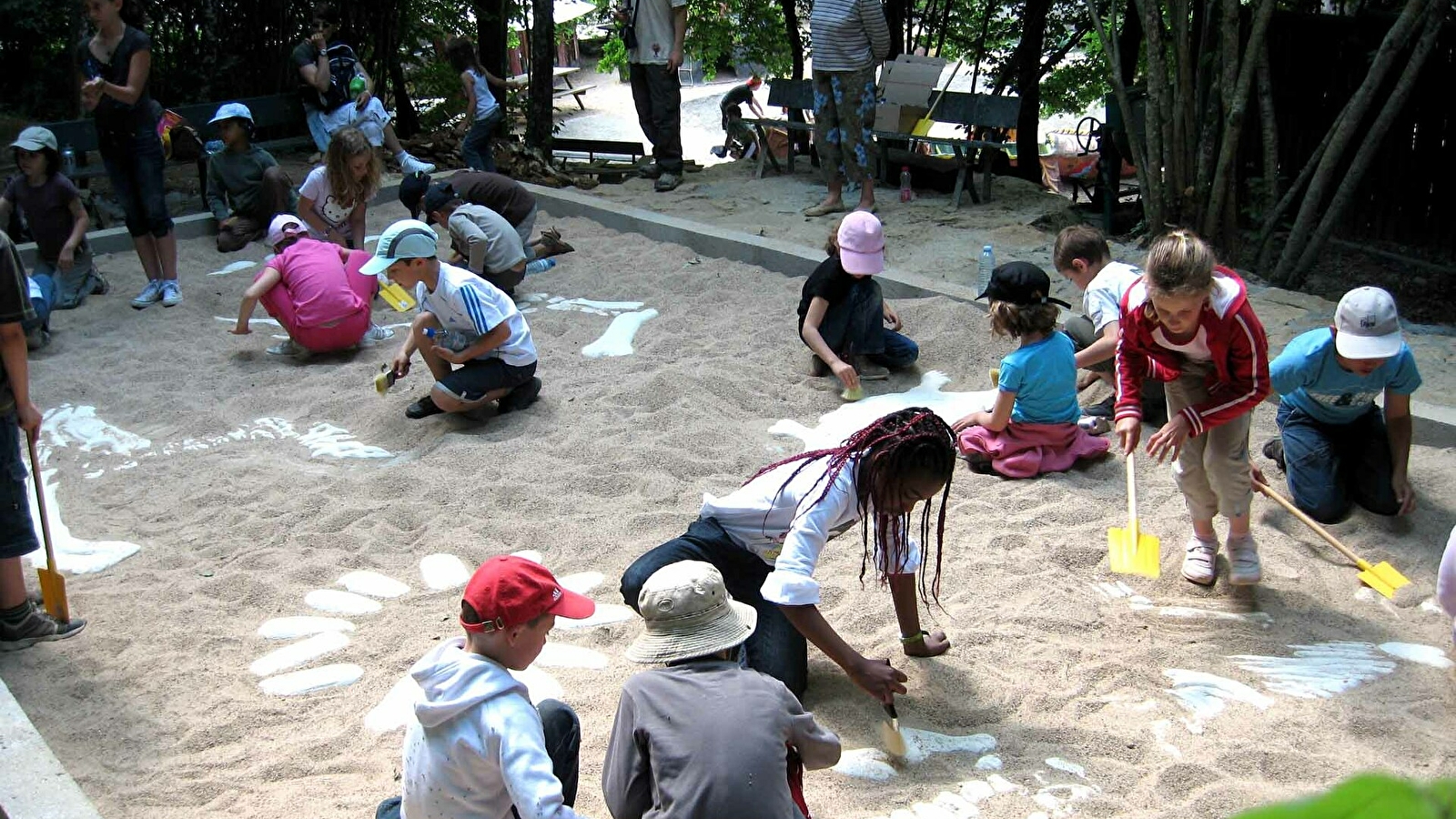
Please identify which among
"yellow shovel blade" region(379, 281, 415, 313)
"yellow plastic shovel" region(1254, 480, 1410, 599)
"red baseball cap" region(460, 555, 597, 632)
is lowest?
"yellow plastic shovel" region(1254, 480, 1410, 599)

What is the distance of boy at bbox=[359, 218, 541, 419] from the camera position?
507 cm

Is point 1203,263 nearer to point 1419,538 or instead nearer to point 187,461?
point 1419,538

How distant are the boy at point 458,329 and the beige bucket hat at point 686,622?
2.91 meters

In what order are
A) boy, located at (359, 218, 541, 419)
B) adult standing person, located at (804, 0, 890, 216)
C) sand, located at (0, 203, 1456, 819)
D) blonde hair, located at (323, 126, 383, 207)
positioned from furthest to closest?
adult standing person, located at (804, 0, 890, 216), blonde hair, located at (323, 126, 383, 207), boy, located at (359, 218, 541, 419), sand, located at (0, 203, 1456, 819)

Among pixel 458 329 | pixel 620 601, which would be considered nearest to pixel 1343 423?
pixel 620 601

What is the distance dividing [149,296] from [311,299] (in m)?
1.54

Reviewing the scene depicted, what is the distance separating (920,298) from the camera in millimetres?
6297

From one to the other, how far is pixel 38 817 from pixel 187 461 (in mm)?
2729

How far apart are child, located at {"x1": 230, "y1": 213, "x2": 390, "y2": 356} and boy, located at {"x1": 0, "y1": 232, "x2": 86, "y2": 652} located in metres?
2.49

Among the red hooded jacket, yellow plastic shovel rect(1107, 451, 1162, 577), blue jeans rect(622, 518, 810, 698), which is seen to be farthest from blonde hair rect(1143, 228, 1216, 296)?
blue jeans rect(622, 518, 810, 698)

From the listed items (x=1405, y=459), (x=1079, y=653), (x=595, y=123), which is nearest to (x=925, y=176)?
(x=1405, y=459)

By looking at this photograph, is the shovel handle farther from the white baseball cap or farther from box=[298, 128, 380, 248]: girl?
box=[298, 128, 380, 248]: girl

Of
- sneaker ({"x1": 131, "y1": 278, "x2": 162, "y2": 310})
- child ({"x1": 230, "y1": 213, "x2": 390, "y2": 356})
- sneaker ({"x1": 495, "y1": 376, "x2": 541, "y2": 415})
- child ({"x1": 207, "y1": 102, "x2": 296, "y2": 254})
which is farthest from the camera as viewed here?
child ({"x1": 207, "y1": 102, "x2": 296, "y2": 254})

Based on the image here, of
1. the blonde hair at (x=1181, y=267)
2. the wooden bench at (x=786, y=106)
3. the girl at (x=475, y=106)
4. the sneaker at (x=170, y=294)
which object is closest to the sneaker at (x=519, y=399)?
the sneaker at (x=170, y=294)
